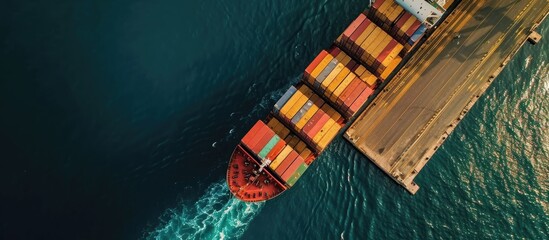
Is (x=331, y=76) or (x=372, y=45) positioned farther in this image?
(x=372, y=45)

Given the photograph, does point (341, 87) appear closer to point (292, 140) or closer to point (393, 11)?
point (292, 140)

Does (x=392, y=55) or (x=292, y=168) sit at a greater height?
(x=392, y=55)

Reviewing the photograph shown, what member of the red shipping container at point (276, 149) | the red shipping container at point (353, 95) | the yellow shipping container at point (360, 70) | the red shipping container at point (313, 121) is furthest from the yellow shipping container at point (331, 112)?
the red shipping container at point (276, 149)

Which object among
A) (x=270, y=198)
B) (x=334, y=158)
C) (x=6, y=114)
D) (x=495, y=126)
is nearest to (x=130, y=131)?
(x=6, y=114)

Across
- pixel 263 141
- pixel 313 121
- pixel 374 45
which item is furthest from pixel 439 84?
pixel 263 141

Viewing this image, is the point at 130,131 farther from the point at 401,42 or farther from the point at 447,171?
the point at 447,171

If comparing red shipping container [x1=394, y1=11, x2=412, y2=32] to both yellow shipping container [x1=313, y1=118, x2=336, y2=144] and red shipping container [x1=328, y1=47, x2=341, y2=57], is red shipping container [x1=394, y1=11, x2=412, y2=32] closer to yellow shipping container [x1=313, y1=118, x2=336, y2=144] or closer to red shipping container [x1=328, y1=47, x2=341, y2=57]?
red shipping container [x1=328, y1=47, x2=341, y2=57]

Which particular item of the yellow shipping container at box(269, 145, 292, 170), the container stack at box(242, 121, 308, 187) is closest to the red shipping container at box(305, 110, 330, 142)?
the container stack at box(242, 121, 308, 187)
